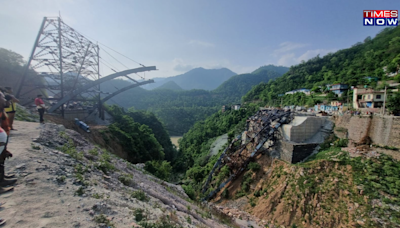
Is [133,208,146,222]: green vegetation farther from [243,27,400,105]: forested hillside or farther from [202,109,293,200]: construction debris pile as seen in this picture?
[243,27,400,105]: forested hillside

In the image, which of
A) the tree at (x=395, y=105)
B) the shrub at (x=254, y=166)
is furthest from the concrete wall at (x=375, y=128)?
the shrub at (x=254, y=166)

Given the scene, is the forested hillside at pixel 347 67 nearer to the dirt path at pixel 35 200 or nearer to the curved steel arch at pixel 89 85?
the curved steel arch at pixel 89 85

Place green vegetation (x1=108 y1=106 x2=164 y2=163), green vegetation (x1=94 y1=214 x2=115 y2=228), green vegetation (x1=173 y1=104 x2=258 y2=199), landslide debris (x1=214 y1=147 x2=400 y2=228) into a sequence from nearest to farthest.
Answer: green vegetation (x1=94 y1=214 x2=115 y2=228), landslide debris (x1=214 y1=147 x2=400 y2=228), green vegetation (x1=108 y1=106 x2=164 y2=163), green vegetation (x1=173 y1=104 x2=258 y2=199)

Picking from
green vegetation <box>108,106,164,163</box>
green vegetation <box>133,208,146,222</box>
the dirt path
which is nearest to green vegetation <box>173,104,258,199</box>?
green vegetation <box>108,106,164,163</box>

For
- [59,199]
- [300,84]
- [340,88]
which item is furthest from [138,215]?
[300,84]

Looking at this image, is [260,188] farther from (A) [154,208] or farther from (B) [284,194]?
(A) [154,208]

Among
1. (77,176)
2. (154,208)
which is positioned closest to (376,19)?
(154,208)

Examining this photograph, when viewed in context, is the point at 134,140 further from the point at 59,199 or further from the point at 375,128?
the point at 375,128
